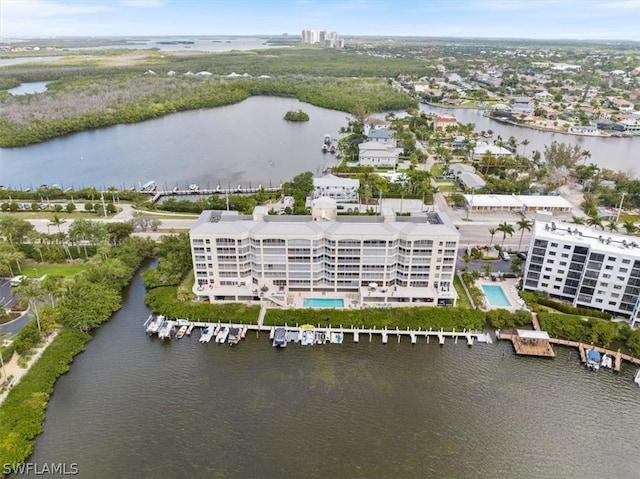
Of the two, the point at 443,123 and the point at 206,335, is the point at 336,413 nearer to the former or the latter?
the point at 206,335

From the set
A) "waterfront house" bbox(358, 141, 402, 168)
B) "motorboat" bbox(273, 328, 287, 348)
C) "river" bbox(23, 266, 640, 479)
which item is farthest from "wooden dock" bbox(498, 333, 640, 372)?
"waterfront house" bbox(358, 141, 402, 168)

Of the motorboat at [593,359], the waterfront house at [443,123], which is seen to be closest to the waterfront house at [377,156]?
the waterfront house at [443,123]

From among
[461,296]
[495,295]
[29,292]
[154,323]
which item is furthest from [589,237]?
[29,292]

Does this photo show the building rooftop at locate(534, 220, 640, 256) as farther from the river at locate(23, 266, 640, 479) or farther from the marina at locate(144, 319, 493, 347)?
the marina at locate(144, 319, 493, 347)

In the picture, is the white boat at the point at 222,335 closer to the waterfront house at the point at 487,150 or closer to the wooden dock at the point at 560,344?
the wooden dock at the point at 560,344

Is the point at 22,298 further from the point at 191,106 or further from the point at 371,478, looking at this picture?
the point at 191,106

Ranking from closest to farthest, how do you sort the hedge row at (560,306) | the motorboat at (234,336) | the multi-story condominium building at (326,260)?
the motorboat at (234,336)
the hedge row at (560,306)
the multi-story condominium building at (326,260)
